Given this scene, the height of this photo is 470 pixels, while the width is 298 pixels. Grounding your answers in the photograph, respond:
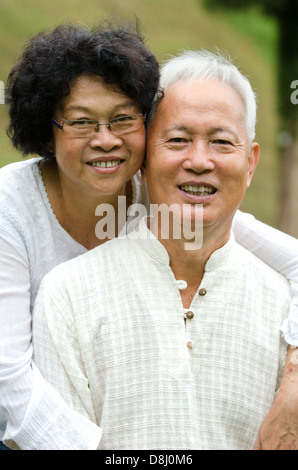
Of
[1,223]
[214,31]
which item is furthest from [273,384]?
[214,31]

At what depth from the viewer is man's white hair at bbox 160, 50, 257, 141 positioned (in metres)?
2.37

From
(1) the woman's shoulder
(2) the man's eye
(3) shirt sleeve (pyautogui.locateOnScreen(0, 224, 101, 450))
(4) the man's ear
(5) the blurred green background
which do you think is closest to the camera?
(3) shirt sleeve (pyautogui.locateOnScreen(0, 224, 101, 450))

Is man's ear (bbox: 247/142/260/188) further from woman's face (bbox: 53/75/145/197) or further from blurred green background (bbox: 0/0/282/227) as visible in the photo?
blurred green background (bbox: 0/0/282/227)

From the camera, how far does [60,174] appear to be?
8.91 ft

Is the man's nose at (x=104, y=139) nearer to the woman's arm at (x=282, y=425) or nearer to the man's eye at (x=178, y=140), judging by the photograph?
the man's eye at (x=178, y=140)

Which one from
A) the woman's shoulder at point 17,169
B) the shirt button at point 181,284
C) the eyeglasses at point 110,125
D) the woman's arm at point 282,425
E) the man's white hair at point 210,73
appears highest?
the man's white hair at point 210,73

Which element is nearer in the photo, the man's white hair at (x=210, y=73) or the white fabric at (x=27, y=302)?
the white fabric at (x=27, y=302)

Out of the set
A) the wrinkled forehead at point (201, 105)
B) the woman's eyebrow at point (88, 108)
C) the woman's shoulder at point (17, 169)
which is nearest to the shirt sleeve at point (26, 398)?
the woman's shoulder at point (17, 169)

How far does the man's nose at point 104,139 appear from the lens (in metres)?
2.37

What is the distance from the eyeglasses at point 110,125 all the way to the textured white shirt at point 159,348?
43 cm

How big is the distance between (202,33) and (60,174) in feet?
25.6

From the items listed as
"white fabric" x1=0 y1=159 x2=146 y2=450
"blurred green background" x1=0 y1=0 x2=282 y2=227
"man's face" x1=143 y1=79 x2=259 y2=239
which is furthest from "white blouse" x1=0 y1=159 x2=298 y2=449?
"blurred green background" x1=0 y1=0 x2=282 y2=227

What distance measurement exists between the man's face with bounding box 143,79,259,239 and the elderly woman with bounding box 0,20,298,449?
151 mm

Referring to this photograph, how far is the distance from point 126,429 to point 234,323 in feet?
1.76
